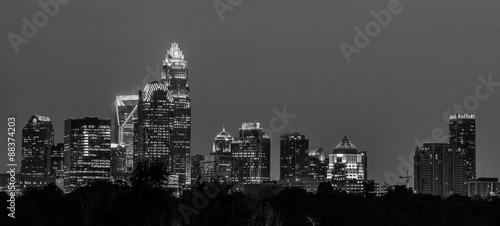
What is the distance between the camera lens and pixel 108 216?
44000 millimetres

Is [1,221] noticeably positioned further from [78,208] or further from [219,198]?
[78,208]

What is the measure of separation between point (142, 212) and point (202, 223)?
3.71 meters

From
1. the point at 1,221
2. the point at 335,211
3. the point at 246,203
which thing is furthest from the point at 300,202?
the point at 246,203

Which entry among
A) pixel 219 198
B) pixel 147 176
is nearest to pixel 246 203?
pixel 219 198

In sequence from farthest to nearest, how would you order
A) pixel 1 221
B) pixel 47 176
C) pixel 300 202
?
pixel 47 176 < pixel 300 202 < pixel 1 221

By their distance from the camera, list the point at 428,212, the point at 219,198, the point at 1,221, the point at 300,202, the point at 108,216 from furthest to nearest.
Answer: the point at 300,202, the point at 428,212, the point at 1,221, the point at 219,198, the point at 108,216

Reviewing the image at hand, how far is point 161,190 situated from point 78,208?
38.5 metres

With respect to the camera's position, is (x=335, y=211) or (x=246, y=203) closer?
(x=246, y=203)

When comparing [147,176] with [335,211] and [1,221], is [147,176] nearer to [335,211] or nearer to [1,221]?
[1,221]

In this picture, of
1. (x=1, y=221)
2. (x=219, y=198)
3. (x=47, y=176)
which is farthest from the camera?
(x=47, y=176)

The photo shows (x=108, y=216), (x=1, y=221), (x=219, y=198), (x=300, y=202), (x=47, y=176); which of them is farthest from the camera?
(x=47, y=176)

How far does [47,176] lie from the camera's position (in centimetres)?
18925

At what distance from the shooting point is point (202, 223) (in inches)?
1860

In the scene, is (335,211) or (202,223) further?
(335,211)
